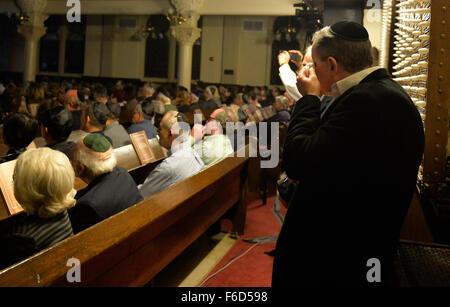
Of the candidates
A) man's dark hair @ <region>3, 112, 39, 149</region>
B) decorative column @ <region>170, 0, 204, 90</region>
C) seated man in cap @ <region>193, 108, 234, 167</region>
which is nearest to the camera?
man's dark hair @ <region>3, 112, 39, 149</region>

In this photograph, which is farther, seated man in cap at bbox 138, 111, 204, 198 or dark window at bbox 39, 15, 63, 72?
dark window at bbox 39, 15, 63, 72

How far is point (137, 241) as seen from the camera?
2416 mm

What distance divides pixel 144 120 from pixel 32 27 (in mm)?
14078

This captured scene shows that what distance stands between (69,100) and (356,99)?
5837 mm

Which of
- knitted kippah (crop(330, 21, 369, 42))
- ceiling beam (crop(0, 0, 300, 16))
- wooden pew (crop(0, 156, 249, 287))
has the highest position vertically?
ceiling beam (crop(0, 0, 300, 16))

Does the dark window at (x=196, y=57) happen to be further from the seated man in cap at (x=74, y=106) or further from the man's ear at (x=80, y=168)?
the man's ear at (x=80, y=168)

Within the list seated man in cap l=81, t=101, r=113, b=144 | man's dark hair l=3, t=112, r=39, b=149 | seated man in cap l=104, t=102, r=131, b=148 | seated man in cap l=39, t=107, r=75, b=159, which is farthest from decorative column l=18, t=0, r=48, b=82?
man's dark hair l=3, t=112, r=39, b=149

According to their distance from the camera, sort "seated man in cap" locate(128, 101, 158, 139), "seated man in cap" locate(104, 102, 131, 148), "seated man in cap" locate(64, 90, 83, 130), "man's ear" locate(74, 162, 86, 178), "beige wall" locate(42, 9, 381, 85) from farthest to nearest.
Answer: "beige wall" locate(42, 9, 381, 85), "seated man in cap" locate(64, 90, 83, 130), "seated man in cap" locate(128, 101, 158, 139), "seated man in cap" locate(104, 102, 131, 148), "man's ear" locate(74, 162, 86, 178)

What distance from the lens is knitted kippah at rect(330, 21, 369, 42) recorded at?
4.69 ft

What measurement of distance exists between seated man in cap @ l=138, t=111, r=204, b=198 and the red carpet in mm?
907

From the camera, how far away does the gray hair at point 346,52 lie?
143 cm

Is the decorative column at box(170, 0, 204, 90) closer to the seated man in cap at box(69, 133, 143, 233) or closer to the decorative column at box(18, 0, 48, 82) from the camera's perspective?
the decorative column at box(18, 0, 48, 82)
